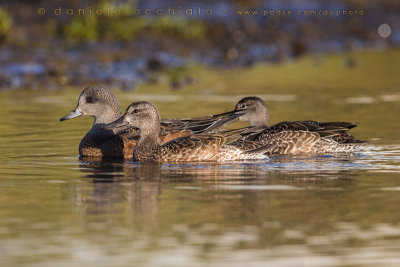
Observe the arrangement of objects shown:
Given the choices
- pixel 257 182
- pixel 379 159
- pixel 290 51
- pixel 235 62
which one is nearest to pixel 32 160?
pixel 257 182

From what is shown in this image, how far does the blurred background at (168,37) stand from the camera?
21.2m

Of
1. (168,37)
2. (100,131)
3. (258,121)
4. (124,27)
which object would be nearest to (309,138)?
(258,121)

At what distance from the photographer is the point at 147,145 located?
11.9 meters

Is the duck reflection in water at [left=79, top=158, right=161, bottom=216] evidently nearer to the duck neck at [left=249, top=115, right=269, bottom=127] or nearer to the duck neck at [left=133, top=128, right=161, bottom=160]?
the duck neck at [left=133, top=128, right=161, bottom=160]

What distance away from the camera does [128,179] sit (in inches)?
408

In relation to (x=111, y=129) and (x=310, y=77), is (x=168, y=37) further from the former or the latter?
(x=111, y=129)

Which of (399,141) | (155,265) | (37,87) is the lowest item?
(155,265)

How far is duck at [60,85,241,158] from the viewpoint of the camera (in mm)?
12516

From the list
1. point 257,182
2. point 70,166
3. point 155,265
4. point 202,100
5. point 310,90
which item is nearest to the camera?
point 155,265

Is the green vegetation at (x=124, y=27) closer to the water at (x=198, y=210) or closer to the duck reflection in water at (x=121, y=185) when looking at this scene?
the water at (x=198, y=210)

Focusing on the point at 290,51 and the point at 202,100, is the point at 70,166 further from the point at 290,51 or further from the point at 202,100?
the point at 290,51

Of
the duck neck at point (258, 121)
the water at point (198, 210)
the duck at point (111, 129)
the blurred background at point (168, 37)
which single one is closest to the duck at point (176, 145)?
the water at point (198, 210)

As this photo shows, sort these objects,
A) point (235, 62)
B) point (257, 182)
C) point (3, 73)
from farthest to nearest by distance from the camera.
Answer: point (235, 62) < point (3, 73) < point (257, 182)

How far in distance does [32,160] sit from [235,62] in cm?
1281
